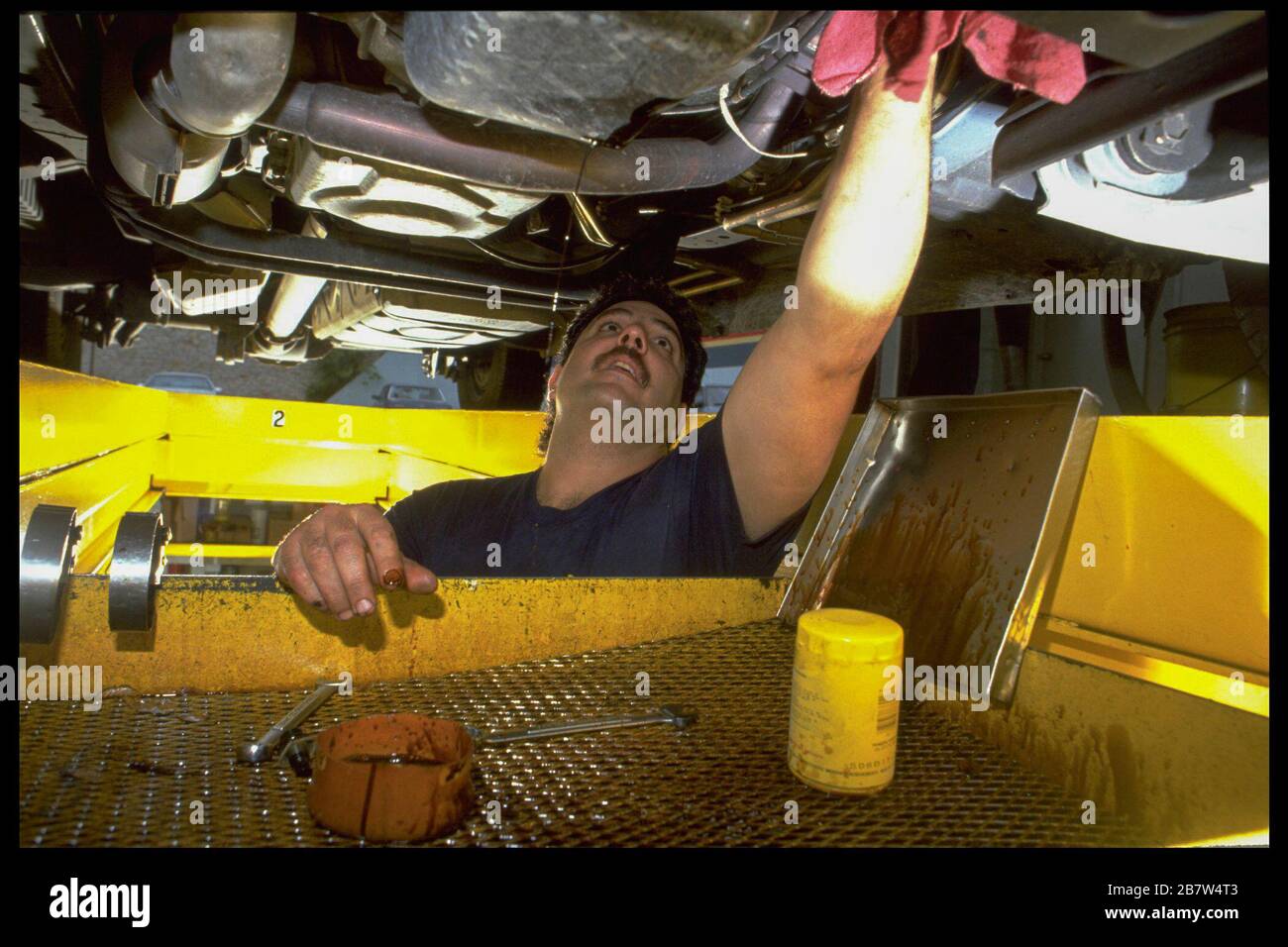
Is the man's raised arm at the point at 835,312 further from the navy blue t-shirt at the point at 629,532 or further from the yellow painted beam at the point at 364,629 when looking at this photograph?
the yellow painted beam at the point at 364,629

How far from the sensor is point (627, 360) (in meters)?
1.69

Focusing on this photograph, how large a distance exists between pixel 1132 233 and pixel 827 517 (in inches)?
21.7

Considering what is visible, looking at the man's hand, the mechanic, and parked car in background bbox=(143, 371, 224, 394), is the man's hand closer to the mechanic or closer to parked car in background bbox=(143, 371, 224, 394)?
the mechanic

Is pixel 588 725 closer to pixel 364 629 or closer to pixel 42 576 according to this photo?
pixel 364 629

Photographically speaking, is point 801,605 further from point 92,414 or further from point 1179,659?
point 92,414

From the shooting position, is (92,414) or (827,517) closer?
(827,517)

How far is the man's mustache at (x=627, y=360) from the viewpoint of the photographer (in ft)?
5.54

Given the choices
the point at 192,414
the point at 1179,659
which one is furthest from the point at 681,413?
the point at 192,414

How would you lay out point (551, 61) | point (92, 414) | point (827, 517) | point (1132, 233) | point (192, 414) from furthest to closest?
point (192, 414), point (92, 414), point (827, 517), point (1132, 233), point (551, 61)

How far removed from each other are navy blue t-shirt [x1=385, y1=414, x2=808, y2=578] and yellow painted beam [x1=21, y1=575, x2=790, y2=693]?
0.37 metres

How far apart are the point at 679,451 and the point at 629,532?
19 centimetres

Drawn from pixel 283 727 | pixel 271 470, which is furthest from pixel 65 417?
pixel 271 470

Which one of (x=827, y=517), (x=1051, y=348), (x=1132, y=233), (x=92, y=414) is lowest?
(x=827, y=517)

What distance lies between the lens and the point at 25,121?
1.30 meters
